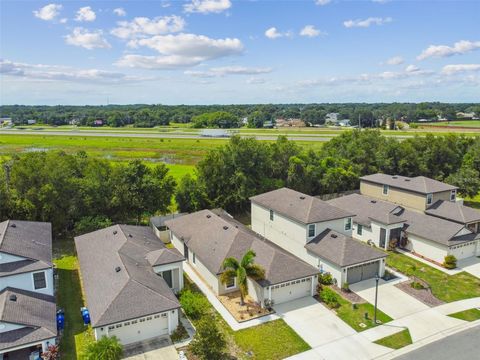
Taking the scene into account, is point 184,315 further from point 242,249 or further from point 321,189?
point 321,189

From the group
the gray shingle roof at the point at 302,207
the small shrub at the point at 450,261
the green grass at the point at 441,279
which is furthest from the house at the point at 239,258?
the small shrub at the point at 450,261

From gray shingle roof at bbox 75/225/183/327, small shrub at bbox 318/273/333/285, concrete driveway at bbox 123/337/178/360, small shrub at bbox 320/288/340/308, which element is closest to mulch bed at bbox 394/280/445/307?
small shrub at bbox 318/273/333/285

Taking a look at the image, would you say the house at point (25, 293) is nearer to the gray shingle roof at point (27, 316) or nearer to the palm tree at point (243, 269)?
the gray shingle roof at point (27, 316)

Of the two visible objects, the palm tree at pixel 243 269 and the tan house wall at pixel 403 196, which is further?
the tan house wall at pixel 403 196

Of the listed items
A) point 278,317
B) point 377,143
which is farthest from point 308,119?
point 278,317

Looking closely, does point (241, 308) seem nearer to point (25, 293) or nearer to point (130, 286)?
point (130, 286)

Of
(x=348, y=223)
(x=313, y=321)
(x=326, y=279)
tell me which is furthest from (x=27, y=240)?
(x=348, y=223)
